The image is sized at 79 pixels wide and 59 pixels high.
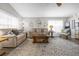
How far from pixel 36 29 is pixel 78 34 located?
1.02m

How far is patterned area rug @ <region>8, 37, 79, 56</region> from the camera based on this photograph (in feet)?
7.82

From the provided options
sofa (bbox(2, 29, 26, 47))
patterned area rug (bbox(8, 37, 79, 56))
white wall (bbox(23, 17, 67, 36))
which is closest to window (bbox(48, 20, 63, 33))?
white wall (bbox(23, 17, 67, 36))

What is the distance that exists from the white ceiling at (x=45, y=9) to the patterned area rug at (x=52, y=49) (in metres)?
0.64

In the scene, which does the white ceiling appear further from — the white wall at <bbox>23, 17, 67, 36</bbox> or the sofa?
the sofa

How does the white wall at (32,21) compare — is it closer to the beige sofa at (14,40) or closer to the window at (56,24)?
the window at (56,24)

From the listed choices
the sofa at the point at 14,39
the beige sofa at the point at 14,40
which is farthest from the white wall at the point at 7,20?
the beige sofa at the point at 14,40

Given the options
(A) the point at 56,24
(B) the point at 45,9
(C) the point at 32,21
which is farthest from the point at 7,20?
(A) the point at 56,24

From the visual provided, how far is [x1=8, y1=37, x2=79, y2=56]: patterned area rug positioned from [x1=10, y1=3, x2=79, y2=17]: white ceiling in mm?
641

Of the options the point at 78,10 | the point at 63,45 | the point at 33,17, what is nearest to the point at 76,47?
the point at 63,45

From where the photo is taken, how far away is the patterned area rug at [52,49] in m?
2.38

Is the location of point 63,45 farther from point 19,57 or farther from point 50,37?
point 19,57

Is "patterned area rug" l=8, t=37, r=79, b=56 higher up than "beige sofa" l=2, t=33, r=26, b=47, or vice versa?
"beige sofa" l=2, t=33, r=26, b=47

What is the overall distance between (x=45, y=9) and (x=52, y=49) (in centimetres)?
98

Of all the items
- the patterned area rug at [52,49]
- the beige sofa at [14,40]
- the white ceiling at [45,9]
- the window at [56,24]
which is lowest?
the patterned area rug at [52,49]
